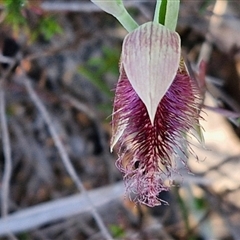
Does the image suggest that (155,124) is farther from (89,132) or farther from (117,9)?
(89,132)

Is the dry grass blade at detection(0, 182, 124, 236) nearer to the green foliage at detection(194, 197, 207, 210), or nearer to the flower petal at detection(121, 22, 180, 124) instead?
the green foliage at detection(194, 197, 207, 210)

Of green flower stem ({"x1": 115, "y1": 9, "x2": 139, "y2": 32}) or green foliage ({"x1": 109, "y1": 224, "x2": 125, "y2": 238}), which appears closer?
green flower stem ({"x1": 115, "y1": 9, "x2": 139, "y2": 32})

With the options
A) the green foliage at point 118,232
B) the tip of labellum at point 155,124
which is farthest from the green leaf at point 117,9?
the green foliage at point 118,232

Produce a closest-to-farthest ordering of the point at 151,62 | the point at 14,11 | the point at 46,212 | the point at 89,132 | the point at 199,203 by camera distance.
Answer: the point at 151,62
the point at 14,11
the point at 46,212
the point at 199,203
the point at 89,132

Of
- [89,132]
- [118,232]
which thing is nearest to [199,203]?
[118,232]

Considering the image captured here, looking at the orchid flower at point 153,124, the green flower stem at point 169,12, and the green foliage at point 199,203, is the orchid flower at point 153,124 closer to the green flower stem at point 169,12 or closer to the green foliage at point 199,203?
the green flower stem at point 169,12

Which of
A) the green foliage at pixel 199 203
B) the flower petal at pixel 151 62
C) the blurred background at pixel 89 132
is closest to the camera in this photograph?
the flower petal at pixel 151 62

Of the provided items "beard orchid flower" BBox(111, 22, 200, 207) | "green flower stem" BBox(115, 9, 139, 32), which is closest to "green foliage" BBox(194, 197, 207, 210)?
"beard orchid flower" BBox(111, 22, 200, 207)
